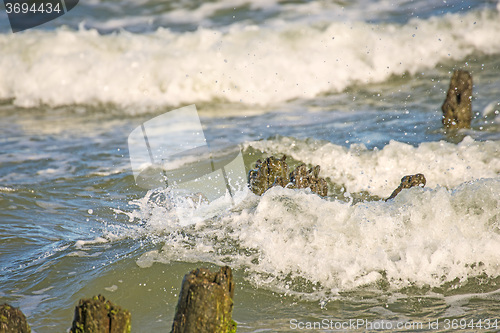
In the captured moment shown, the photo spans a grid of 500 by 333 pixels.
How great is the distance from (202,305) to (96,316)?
1.45 feet

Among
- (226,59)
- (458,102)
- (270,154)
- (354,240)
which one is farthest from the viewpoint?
(226,59)

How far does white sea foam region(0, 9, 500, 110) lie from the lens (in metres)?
12.5

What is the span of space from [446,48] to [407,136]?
634cm

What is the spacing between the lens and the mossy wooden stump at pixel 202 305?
234 centimetres

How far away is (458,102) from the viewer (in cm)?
791

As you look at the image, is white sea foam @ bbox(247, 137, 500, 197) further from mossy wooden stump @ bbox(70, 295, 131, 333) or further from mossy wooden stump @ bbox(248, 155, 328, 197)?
mossy wooden stump @ bbox(70, 295, 131, 333)

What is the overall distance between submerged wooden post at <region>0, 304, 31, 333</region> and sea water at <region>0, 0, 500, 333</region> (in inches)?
42.8

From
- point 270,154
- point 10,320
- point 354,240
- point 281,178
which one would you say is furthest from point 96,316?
point 270,154

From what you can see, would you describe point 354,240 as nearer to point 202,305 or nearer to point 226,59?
point 202,305

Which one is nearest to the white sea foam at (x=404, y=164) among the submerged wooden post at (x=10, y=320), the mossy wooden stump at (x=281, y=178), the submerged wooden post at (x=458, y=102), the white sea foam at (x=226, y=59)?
the submerged wooden post at (x=458, y=102)

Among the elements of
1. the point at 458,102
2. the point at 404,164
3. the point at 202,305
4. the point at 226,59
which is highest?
the point at 226,59

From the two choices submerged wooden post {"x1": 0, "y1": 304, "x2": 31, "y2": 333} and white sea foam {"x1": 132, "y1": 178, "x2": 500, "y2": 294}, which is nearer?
submerged wooden post {"x1": 0, "y1": 304, "x2": 31, "y2": 333}

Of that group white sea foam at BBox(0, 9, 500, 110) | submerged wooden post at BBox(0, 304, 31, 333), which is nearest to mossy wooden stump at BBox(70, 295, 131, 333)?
submerged wooden post at BBox(0, 304, 31, 333)

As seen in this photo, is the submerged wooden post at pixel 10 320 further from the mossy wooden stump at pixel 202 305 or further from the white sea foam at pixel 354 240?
the white sea foam at pixel 354 240
